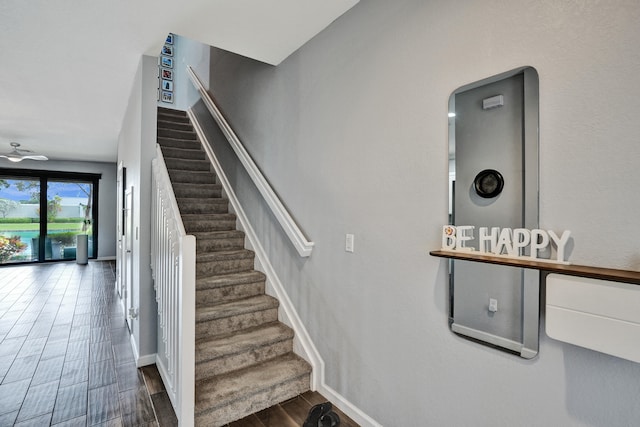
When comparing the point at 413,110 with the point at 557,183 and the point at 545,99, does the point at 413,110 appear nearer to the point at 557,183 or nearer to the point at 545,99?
the point at 545,99

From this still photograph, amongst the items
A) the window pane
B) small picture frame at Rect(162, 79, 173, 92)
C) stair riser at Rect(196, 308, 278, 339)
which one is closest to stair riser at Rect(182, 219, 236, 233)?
stair riser at Rect(196, 308, 278, 339)

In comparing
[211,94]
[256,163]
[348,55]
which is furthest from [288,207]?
[211,94]

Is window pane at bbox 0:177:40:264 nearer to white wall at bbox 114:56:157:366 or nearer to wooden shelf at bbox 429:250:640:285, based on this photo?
white wall at bbox 114:56:157:366

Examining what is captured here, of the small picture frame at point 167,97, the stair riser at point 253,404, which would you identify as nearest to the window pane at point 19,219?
the small picture frame at point 167,97

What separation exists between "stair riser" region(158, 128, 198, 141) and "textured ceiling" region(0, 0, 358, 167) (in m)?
0.93

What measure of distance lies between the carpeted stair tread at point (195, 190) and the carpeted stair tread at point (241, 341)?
6.66ft

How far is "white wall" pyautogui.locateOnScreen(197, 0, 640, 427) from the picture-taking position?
110cm

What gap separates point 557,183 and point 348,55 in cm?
151

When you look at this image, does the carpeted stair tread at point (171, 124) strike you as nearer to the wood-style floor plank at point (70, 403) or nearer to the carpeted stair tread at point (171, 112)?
the carpeted stair tread at point (171, 112)

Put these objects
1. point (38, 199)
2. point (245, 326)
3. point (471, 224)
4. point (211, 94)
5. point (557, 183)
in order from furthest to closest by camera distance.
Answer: point (38, 199)
point (211, 94)
point (245, 326)
point (471, 224)
point (557, 183)

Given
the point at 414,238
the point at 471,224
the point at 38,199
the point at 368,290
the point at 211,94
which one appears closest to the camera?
the point at 471,224

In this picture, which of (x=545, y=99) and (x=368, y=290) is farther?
(x=368, y=290)

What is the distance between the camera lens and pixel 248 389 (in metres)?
2.15

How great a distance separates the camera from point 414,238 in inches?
67.9
